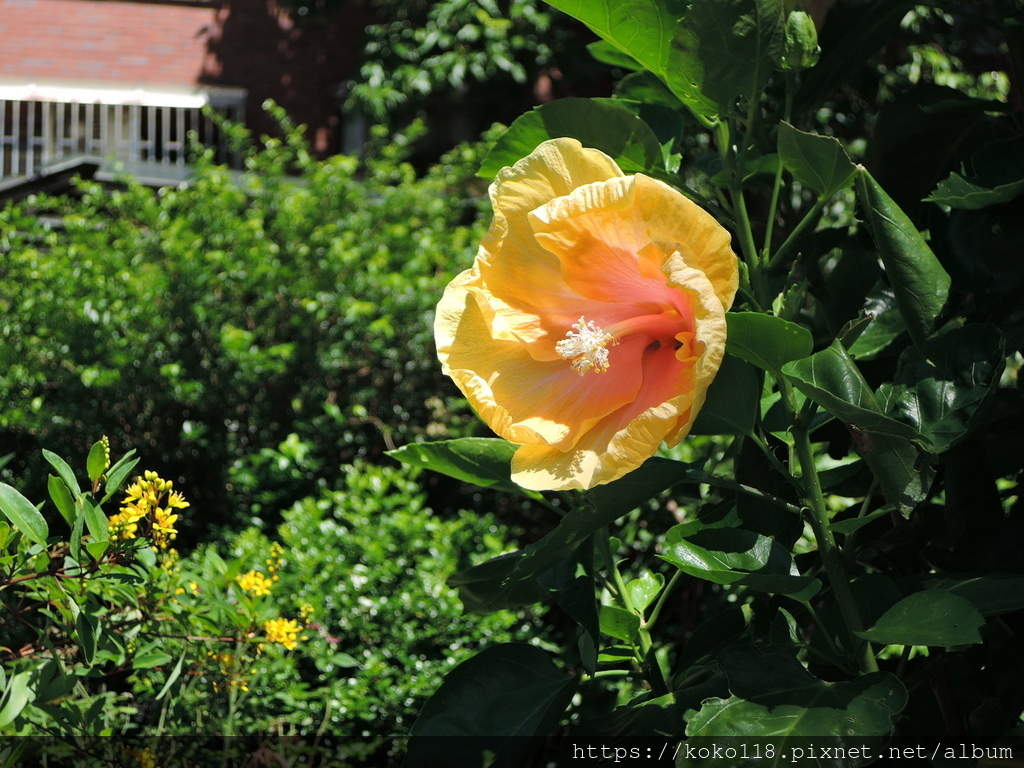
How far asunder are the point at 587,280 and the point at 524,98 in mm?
8401

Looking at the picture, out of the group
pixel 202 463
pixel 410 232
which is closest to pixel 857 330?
pixel 202 463

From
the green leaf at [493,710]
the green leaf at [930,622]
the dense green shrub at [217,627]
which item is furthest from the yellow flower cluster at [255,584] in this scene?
the green leaf at [930,622]

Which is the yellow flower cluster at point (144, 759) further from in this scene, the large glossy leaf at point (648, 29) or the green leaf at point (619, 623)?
the large glossy leaf at point (648, 29)

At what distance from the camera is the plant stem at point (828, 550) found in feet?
2.75

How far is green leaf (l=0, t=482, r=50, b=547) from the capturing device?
3.20 ft

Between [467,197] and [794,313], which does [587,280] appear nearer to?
[794,313]

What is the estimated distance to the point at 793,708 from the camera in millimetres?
763

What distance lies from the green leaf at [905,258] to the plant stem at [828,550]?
5.7 inches

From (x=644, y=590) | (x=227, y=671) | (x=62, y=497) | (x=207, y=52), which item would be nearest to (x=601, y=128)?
(x=644, y=590)

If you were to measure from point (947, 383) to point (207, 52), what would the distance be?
10383 millimetres

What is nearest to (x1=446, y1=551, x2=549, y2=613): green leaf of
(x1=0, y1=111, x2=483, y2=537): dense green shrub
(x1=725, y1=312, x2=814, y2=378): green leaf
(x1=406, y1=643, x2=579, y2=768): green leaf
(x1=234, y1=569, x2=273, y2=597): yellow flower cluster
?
(x1=406, y1=643, x2=579, y2=768): green leaf

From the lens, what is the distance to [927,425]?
0.81 m

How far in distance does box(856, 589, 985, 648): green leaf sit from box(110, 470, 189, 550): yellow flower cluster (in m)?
0.80

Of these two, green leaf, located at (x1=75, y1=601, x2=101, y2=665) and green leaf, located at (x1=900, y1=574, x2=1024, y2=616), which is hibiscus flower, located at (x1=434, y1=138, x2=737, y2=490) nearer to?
green leaf, located at (x1=900, y1=574, x2=1024, y2=616)
